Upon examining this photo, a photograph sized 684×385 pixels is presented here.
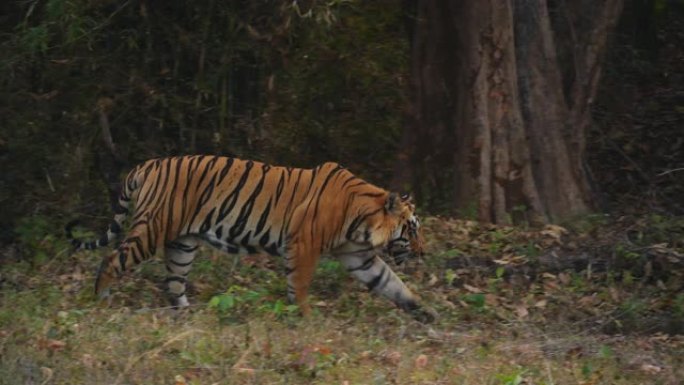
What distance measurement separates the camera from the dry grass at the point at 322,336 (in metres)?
6.67

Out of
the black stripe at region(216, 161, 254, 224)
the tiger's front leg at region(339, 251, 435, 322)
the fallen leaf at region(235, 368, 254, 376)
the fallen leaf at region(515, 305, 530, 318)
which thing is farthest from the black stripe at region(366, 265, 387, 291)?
the fallen leaf at region(235, 368, 254, 376)

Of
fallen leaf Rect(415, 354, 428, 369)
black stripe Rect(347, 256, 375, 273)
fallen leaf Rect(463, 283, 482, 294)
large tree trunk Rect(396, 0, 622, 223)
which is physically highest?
large tree trunk Rect(396, 0, 622, 223)

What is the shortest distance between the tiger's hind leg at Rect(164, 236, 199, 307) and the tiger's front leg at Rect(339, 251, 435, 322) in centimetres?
116

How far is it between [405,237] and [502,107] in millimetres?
2985

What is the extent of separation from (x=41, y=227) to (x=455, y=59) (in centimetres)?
435

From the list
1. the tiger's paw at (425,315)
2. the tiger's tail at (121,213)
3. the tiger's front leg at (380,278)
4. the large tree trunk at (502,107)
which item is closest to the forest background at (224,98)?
the large tree trunk at (502,107)

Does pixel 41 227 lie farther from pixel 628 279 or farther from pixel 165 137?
pixel 628 279

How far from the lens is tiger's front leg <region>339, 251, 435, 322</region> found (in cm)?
905

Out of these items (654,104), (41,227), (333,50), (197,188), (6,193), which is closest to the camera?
(197,188)

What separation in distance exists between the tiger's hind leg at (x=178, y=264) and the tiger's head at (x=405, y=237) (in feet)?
4.95

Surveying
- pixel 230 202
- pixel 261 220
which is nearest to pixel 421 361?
pixel 261 220

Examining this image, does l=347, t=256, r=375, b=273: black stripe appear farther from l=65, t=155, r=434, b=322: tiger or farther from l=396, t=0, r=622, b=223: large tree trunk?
l=396, t=0, r=622, b=223: large tree trunk

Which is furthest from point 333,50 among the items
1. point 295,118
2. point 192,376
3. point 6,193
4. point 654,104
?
point 192,376

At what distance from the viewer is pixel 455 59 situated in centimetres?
1249
